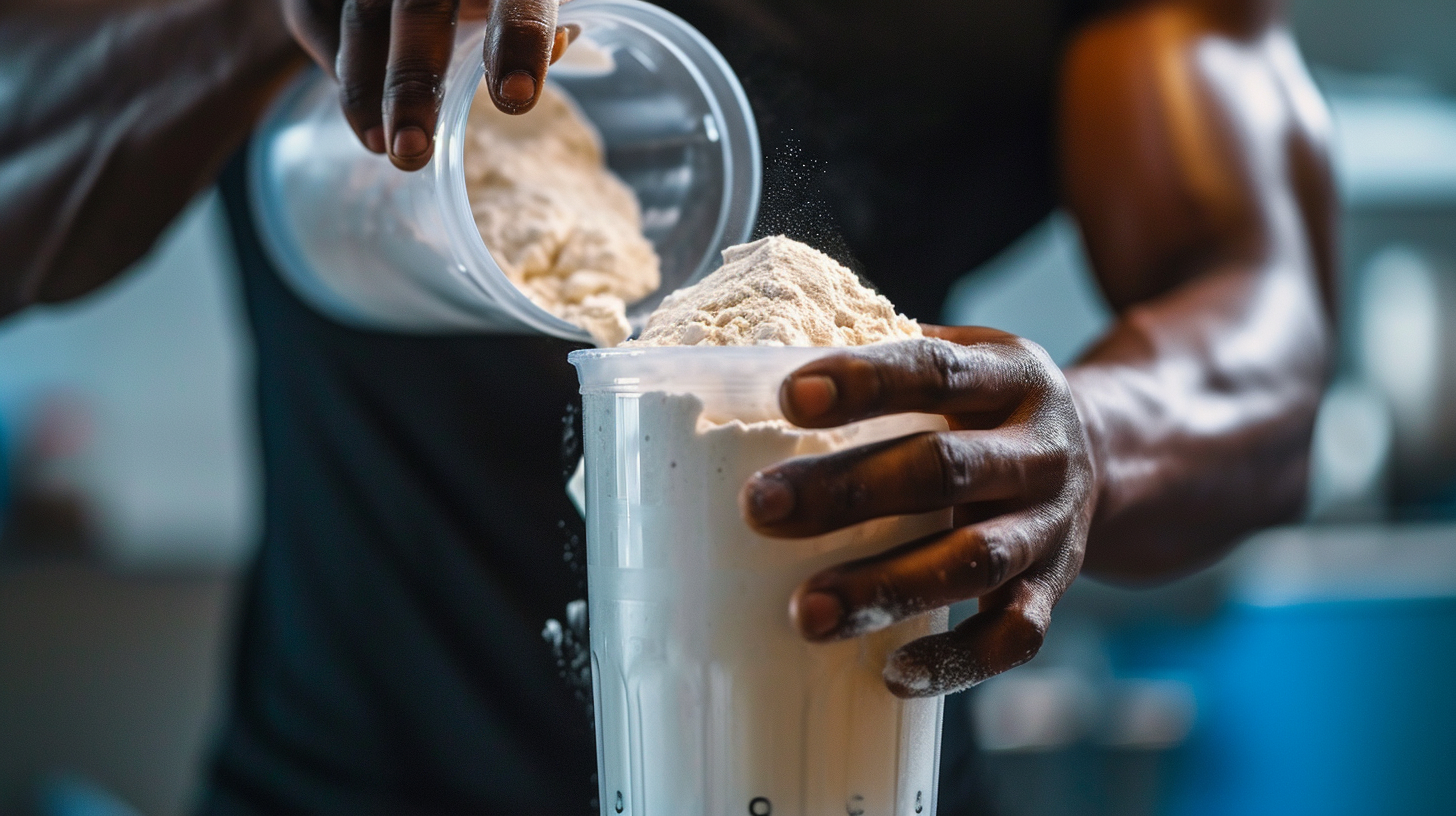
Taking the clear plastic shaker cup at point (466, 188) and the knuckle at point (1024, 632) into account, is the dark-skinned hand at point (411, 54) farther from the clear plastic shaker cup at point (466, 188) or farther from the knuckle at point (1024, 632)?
the knuckle at point (1024, 632)

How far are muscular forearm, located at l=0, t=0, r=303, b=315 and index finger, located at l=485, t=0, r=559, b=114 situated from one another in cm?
49

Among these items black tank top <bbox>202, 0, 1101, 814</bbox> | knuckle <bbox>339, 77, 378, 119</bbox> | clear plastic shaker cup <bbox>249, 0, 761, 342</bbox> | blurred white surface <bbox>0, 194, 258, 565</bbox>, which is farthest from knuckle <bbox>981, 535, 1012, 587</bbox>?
blurred white surface <bbox>0, 194, 258, 565</bbox>

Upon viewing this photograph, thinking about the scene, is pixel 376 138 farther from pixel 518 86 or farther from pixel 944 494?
pixel 944 494

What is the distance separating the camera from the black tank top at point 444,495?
1021 millimetres

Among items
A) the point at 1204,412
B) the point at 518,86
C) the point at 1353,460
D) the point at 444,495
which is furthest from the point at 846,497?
the point at 1353,460

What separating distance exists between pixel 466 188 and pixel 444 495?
604 millimetres

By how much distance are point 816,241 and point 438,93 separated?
16 centimetres

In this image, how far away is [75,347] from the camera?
243 cm

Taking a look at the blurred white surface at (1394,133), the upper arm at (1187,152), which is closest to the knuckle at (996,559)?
the upper arm at (1187,152)

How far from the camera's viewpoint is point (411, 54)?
0.46m

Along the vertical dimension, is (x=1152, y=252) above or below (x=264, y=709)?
above

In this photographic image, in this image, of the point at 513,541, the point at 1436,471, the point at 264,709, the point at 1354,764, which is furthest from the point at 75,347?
the point at 1436,471

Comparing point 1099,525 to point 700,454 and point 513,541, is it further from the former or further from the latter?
point 513,541

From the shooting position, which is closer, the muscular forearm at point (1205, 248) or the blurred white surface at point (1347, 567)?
the muscular forearm at point (1205, 248)
